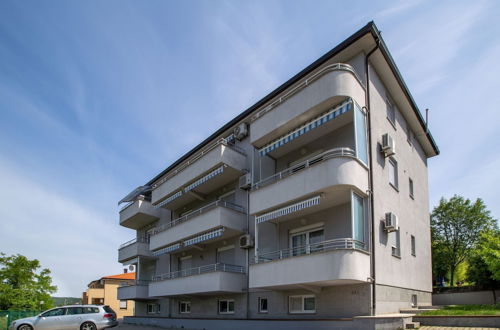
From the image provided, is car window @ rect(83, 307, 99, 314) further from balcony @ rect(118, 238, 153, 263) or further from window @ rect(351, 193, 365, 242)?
window @ rect(351, 193, 365, 242)

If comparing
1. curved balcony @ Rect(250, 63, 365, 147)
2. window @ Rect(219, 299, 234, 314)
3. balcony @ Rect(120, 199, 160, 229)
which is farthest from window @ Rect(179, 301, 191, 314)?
curved balcony @ Rect(250, 63, 365, 147)

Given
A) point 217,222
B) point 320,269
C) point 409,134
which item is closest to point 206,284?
point 217,222

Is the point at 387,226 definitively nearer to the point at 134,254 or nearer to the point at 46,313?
the point at 46,313

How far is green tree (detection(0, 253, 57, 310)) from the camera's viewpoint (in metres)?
34.1

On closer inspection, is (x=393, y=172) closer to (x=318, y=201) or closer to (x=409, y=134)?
(x=409, y=134)

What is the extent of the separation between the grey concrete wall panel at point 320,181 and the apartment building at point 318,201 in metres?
0.04

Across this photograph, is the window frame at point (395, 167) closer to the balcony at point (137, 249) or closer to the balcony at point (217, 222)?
the balcony at point (217, 222)

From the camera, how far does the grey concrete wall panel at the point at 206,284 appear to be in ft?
67.8

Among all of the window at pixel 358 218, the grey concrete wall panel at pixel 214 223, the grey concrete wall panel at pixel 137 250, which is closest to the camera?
the window at pixel 358 218

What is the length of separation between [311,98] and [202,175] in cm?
960

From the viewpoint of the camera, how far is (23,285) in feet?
115

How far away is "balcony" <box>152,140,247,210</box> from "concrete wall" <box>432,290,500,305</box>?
55.8ft

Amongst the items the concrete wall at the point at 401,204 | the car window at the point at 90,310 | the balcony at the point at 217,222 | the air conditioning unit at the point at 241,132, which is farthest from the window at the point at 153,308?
the concrete wall at the point at 401,204

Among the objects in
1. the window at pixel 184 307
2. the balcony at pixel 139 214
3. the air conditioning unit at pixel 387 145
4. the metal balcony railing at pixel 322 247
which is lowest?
the window at pixel 184 307
